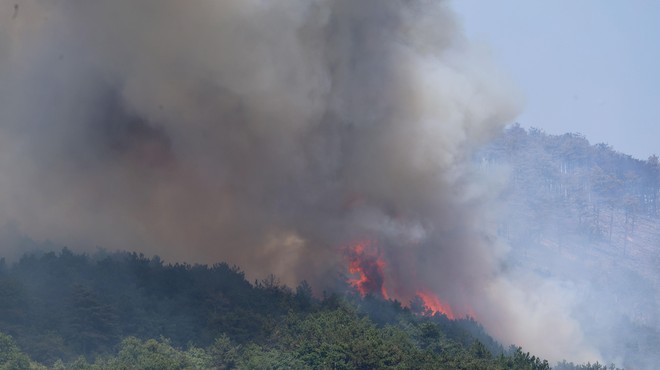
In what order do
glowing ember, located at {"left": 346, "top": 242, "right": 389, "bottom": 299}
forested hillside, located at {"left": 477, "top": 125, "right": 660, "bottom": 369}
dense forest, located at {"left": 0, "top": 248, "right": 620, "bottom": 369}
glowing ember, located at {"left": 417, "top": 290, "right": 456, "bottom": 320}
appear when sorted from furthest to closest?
1. forested hillside, located at {"left": 477, "top": 125, "right": 660, "bottom": 369}
2. glowing ember, located at {"left": 417, "top": 290, "right": 456, "bottom": 320}
3. glowing ember, located at {"left": 346, "top": 242, "right": 389, "bottom": 299}
4. dense forest, located at {"left": 0, "top": 248, "right": 620, "bottom": 369}

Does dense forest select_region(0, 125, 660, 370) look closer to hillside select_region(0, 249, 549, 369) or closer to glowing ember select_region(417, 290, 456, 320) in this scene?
hillside select_region(0, 249, 549, 369)

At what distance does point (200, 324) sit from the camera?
56.6 meters

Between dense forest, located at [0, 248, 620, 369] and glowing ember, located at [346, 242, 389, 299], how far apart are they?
1321 millimetres

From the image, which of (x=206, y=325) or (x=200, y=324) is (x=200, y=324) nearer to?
(x=200, y=324)

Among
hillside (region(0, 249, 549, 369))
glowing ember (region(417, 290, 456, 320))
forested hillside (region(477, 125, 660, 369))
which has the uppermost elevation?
forested hillside (region(477, 125, 660, 369))

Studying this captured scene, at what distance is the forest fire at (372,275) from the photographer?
213 feet

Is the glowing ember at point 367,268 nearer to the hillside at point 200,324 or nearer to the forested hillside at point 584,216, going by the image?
the hillside at point 200,324

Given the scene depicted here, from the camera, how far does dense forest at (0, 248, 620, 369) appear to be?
50.0 m

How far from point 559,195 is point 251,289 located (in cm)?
6196

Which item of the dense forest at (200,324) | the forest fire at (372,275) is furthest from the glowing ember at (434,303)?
the dense forest at (200,324)

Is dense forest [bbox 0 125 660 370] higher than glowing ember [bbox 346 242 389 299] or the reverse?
the reverse

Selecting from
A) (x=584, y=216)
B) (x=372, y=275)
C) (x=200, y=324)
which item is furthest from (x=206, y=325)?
(x=584, y=216)

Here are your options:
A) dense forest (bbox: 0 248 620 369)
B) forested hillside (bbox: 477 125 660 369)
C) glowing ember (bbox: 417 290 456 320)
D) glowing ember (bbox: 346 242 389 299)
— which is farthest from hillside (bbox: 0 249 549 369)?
forested hillside (bbox: 477 125 660 369)

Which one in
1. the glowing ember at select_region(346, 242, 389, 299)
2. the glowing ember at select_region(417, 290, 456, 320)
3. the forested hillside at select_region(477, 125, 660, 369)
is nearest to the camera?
the glowing ember at select_region(346, 242, 389, 299)
